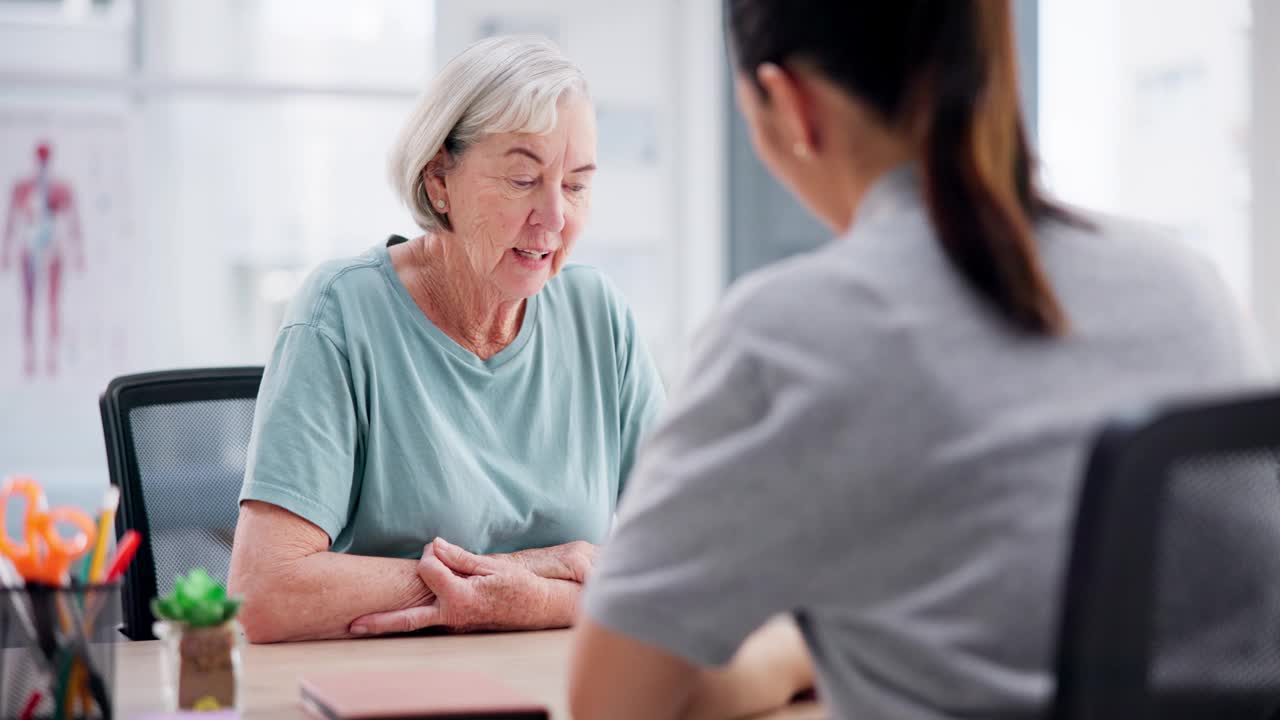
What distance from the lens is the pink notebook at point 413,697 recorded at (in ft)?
3.20

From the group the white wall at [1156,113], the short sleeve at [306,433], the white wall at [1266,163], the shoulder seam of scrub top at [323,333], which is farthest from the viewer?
the white wall at [1156,113]

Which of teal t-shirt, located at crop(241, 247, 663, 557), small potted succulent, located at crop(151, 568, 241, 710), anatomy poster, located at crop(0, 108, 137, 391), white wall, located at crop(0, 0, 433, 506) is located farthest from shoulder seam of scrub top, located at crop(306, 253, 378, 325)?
anatomy poster, located at crop(0, 108, 137, 391)

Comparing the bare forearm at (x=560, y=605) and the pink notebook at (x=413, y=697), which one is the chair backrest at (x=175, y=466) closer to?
the bare forearm at (x=560, y=605)

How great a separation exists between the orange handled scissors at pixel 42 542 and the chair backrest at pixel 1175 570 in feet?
2.32

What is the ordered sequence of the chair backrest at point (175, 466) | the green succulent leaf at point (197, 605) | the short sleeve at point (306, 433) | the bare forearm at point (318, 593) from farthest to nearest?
the chair backrest at point (175, 466) → the short sleeve at point (306, 433) → the bare forearm at point (318, 593) → the green succulent leaf at point (197, 605)

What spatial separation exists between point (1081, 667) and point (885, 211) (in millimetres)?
307

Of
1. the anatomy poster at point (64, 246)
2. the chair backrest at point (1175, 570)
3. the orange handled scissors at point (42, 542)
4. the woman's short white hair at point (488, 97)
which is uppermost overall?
the woman's short white hair at point (488, 97)

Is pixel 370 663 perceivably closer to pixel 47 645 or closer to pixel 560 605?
pixel 560 605

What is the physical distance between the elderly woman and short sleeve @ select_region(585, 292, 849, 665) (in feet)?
2.44

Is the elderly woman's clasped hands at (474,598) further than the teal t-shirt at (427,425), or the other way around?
the teal t-shirt at (427,425)

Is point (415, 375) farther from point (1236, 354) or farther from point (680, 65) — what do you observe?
point (680, 65)

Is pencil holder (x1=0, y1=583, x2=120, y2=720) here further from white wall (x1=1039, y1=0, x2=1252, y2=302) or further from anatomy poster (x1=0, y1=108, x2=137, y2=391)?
anatomy poster (x1=0, y1=108, x2=137, y2=391)

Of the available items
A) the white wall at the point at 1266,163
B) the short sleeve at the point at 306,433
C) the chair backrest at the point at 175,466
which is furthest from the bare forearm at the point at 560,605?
the white wall at the point at 1266,163

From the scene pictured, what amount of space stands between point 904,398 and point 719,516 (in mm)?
128
